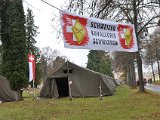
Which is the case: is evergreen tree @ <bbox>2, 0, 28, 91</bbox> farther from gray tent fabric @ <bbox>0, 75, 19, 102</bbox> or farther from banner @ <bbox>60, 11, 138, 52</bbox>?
banner @ <bbox>60, 11, 138, 52</bbox>

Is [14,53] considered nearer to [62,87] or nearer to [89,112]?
[62,87]

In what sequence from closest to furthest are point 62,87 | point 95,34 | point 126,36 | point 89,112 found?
point 95,34 → point 126,36 → point 89,112 → point 62,87

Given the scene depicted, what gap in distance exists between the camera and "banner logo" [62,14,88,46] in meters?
9.53

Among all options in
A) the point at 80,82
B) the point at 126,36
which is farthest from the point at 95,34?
the point at 80,82

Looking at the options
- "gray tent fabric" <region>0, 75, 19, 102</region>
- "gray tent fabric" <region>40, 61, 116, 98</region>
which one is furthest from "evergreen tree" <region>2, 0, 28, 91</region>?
"gray tent fabric" <region>40, 61, 116, 98</region>

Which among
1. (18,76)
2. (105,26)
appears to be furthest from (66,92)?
(105,26)

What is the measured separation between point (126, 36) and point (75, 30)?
2.39 metres

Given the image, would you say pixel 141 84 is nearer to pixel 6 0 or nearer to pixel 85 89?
pixel 85 89

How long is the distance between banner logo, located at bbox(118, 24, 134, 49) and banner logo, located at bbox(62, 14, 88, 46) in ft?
5.14

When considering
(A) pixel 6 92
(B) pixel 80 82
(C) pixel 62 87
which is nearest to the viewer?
(A) pixel 6 92

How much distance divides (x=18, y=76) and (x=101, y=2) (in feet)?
50.2

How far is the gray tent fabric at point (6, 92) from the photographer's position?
27028 mm

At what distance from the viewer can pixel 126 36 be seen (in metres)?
11.6

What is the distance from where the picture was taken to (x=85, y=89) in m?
29.1
